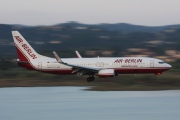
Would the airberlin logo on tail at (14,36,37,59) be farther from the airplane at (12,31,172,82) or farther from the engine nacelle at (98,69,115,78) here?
the engine nacelle at (98,69,115,78)

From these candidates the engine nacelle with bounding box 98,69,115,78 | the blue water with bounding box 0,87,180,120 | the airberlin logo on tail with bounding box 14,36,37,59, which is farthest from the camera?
the airberlin logo on tail with bounding box 14,36,37,59

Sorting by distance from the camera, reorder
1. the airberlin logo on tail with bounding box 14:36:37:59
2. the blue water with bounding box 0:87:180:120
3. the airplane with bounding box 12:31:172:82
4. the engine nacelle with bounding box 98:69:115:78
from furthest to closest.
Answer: the airberlin logo on tail with bounding box 14:36:37:59 → the airplane with bounding box 12:31:172:82 → the engine nacelle with bounding box 98:69:115:78 → the blue water with bounding box 0:87:180:120

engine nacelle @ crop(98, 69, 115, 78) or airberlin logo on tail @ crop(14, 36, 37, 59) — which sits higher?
airberlin logo on tail @ crop(14, 36, 37, 59)

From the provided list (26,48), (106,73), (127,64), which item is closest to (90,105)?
(106,73)

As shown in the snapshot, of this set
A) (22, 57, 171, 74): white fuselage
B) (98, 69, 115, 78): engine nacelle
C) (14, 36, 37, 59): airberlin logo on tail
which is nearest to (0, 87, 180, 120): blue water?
(98, 69, 115, 78): engine nacelle

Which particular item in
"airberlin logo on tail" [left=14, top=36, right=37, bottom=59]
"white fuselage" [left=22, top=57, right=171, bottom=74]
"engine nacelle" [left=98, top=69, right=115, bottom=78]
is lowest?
"engine nacelle" [left=98, top=69, right=115, bottom=78]

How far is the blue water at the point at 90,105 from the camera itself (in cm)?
3591

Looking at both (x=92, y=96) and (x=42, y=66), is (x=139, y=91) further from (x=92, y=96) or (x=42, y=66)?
(x=42, y=66)

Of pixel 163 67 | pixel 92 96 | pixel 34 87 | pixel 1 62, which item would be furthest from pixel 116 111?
pixel 1 62

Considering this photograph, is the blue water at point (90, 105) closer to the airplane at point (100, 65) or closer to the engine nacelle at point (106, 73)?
the engine nacelle at point (106, 73)

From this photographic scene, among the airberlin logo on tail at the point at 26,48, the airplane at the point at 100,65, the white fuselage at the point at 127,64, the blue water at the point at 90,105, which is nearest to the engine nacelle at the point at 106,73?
the airplane at the point at 100,65

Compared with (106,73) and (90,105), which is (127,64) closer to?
(106,73)

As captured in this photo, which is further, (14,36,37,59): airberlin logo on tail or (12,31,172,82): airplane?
(14,36,37,59): airberlin logo on tail

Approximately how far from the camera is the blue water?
3591 cm
